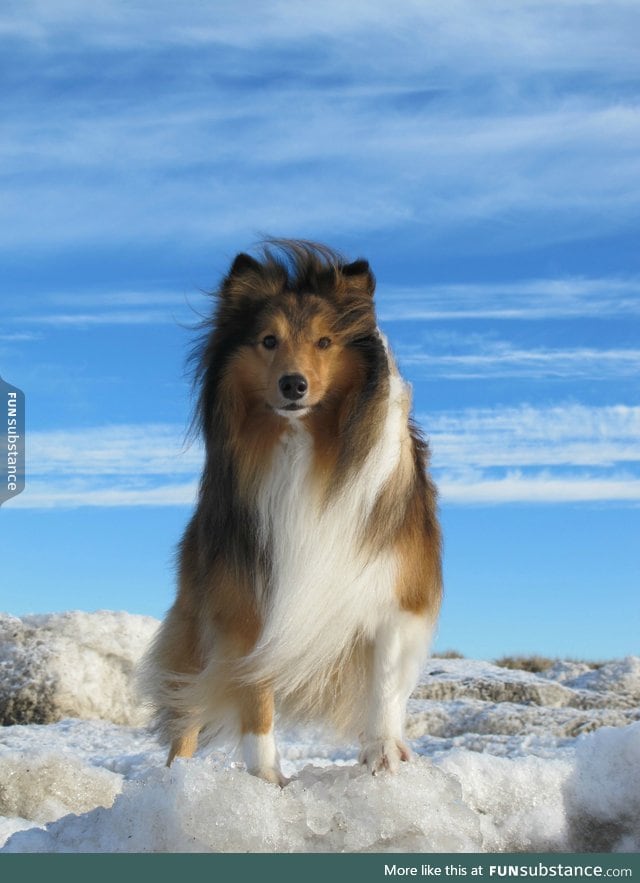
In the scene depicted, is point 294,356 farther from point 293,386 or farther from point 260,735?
point 260,735

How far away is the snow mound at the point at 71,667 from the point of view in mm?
9664

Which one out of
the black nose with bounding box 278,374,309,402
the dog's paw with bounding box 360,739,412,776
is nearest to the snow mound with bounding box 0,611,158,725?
the dog's paw with bounding box 360,739,412,776

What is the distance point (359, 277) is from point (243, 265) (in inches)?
Result: 24.0

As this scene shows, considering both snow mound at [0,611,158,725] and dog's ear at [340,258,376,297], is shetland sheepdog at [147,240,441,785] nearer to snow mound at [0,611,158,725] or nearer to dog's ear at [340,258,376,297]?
dog's ear at [340,258,376,297]

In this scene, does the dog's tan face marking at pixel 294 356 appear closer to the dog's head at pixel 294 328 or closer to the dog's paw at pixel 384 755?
the dog's head at pixel 294 328

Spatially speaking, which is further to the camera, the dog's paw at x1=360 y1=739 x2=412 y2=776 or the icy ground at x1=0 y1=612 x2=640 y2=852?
the dog's paw at x1=360 y1=739 x2=412 y2=776

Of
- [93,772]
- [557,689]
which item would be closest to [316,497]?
[93,772]

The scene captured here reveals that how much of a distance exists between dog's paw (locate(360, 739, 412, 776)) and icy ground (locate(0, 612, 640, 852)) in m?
0.16

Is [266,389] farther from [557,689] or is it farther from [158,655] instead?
[557,689]

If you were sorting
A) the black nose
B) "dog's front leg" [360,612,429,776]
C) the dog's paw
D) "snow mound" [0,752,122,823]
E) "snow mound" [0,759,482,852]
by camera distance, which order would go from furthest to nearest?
"snow mound" [0,752,122,823] < "dog's front leg" [360,612,429,776] < the dog's paw < the black nose < "snow mound" [0,759,482,852]

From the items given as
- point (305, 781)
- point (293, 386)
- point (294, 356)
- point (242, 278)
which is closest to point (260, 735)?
point (305, 781)

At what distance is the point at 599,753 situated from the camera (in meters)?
5.98

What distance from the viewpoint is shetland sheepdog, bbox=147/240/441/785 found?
536 cm
